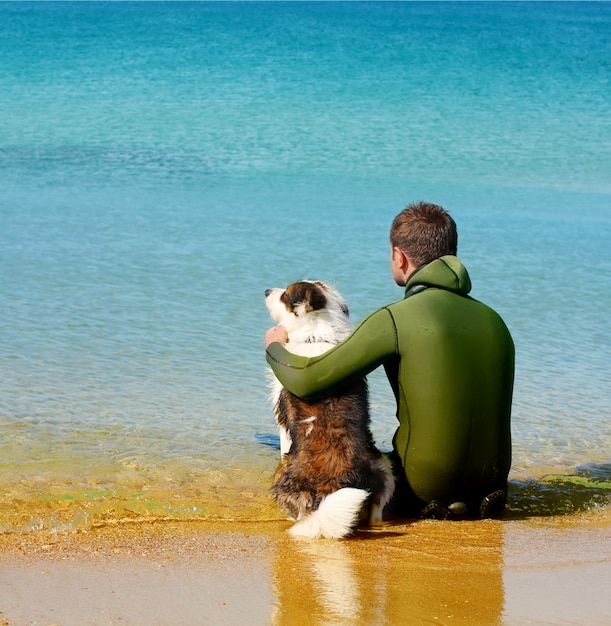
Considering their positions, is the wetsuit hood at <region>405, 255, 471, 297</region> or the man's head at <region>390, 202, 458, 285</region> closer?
the wetsuit hood at <region>405, 255, 471, 297</region>

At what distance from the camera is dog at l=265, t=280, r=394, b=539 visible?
4176 mm

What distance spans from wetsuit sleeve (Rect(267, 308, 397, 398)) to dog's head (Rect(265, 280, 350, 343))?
310 millimetres

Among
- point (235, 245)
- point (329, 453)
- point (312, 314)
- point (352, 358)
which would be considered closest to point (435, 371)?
point (352, 358)

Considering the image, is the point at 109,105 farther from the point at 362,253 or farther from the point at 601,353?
the point at 601,353

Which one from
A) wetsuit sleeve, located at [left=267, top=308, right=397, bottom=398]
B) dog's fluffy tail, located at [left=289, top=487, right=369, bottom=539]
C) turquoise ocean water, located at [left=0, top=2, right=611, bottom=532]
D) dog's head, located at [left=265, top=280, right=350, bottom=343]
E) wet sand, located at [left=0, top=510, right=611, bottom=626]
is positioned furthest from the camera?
turquoise ocean water, located at [left=0, top=2, right=611, bottom=532]

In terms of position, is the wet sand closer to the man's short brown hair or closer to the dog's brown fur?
the dog's brown fur

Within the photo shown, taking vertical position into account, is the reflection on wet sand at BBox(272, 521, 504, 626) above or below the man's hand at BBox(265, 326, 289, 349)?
below

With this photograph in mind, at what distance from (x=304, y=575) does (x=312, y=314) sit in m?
1.31

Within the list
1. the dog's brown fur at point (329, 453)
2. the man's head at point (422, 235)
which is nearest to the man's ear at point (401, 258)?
the man's head at point (422, 235)

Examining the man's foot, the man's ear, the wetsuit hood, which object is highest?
the man's ear

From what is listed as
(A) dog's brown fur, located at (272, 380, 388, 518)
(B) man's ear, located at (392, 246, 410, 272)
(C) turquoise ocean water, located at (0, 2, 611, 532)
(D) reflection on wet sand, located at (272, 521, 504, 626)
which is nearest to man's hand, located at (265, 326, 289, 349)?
(A) dog's brown fur, located at (272, 380, 388, 518)

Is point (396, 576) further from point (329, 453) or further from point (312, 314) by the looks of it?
point (312, 314)

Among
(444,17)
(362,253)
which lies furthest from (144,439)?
(444,17)

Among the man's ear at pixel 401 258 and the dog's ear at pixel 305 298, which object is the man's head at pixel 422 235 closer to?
the man's ear at pixel 401 258
